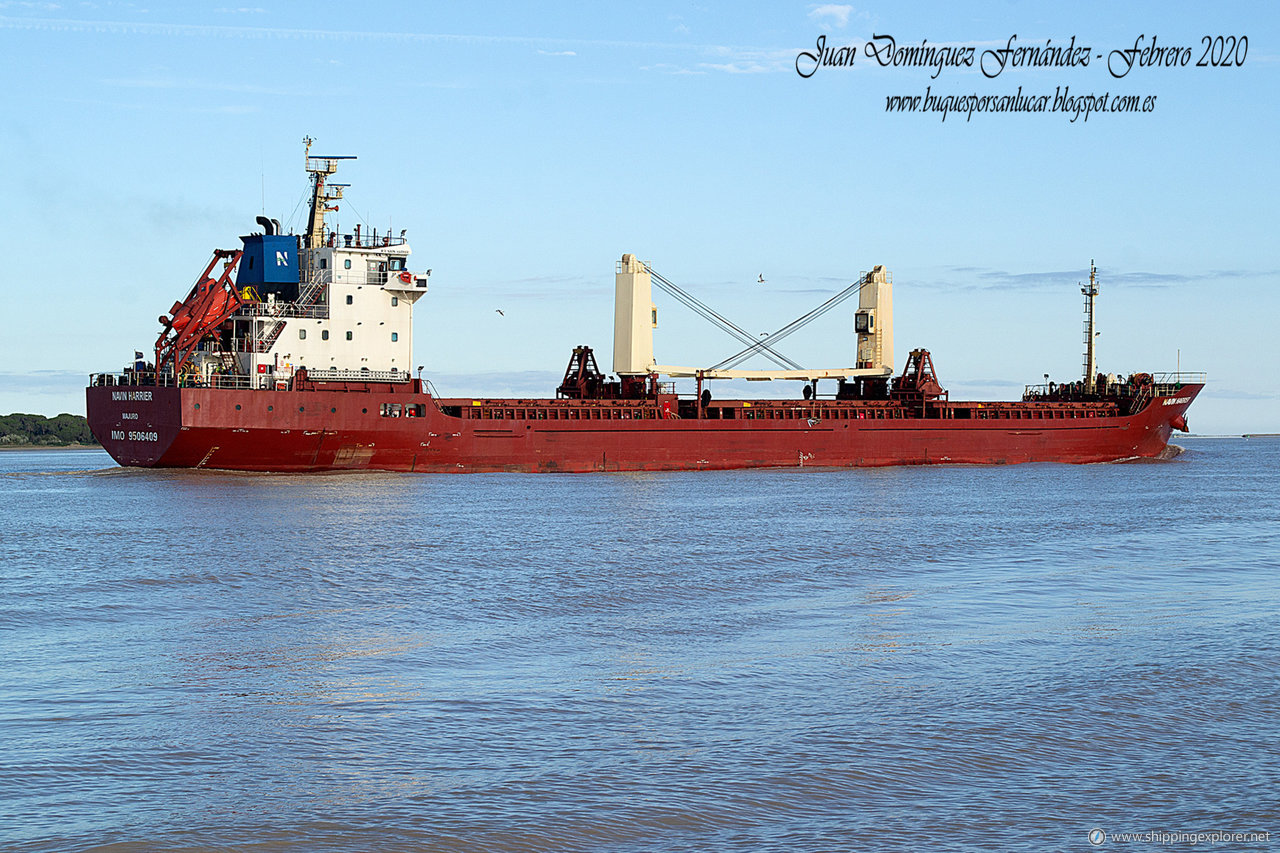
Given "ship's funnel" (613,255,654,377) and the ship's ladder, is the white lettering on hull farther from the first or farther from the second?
"ship's funnel" (613,255,654,377)

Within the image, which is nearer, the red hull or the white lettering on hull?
the red hull

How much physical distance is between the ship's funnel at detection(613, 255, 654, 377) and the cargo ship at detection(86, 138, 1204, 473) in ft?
0.22

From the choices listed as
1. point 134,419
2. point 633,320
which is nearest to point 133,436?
point 134,419

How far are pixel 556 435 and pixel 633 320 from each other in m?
7.00

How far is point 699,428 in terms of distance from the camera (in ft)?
142

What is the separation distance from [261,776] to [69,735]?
1802 mm

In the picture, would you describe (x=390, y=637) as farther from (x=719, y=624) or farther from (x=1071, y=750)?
(x=1071, y=750)

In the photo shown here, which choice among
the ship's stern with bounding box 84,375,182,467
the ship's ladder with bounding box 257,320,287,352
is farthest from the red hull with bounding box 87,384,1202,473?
the ship's ladder with bounding box 257,320,287,352

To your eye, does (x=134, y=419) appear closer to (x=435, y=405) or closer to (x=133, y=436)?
(x=133, y=436)

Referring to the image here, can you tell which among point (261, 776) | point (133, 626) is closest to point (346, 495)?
point (133, 626)

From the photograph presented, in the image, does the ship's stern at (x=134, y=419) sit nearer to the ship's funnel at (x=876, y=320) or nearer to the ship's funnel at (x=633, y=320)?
the ship's funnel at (x=633, y=320)

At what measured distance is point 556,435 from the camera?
4122 centimetres

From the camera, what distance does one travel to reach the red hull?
115 ft

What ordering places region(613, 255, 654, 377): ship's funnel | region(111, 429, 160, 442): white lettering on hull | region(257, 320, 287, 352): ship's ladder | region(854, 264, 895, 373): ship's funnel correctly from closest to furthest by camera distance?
region(111, 429, 160, 442): white lettering on hull < region(257, 320, 287, 352): ship's ladder < region(613, 255, 654, 377): ship's funnel < region(854, 264, 895, 373): ship's funnel
